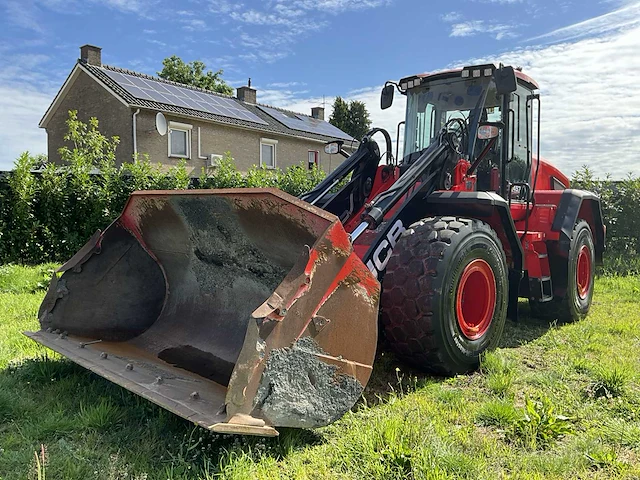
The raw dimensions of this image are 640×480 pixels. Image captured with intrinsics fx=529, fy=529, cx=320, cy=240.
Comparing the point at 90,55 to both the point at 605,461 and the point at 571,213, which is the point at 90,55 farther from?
the point at 605,461

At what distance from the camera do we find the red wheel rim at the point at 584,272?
227 inches

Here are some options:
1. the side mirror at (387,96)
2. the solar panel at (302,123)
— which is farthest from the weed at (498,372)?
the solar panel at (302,123)

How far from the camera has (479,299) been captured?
3939 mm

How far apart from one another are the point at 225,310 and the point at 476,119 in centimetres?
268

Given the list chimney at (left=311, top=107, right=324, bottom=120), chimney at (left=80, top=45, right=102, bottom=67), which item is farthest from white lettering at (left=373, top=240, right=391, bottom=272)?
chimney at (left=311, top=107, right=324, bottom=120)

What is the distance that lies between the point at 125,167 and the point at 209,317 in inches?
262

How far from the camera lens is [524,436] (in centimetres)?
284

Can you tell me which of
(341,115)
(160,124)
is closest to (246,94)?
(160,124)

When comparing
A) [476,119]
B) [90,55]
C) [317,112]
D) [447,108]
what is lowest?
[476,119]

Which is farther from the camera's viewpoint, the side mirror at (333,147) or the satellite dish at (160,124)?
the satellite dish at (160,124)

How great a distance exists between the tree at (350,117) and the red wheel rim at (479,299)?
113ft

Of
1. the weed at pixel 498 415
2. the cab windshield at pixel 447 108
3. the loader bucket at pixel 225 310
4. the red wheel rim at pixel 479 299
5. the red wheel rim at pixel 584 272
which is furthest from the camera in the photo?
the red wheel rim at pixel 584 272

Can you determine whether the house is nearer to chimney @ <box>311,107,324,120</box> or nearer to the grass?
chimney @ <box>311,107,324,120</box>

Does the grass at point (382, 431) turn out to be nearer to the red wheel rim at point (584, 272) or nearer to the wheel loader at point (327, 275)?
the wheel loader at point (327, 275)
